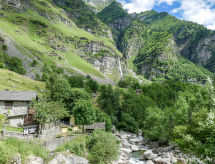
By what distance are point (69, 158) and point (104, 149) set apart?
12824mm

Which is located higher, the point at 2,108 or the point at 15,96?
the point at 15,96

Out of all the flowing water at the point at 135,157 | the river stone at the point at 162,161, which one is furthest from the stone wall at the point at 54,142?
the river stone at the point at 162,161

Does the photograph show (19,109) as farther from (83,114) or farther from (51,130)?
(83,114)

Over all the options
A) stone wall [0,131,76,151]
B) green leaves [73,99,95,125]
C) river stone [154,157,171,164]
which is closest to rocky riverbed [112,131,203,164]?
river stone [154,157,171,164]

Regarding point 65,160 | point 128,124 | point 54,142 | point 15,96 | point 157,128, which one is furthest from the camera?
point 128,124

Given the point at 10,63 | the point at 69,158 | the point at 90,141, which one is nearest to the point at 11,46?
the point at 10,63

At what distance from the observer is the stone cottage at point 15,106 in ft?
130

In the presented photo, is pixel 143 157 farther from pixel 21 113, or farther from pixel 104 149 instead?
pixel 21 113

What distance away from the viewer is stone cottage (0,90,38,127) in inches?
1565

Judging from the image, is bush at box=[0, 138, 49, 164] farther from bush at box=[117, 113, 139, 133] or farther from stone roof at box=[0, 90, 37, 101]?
bush at box=[117, 113, 139, 133]

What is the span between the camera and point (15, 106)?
139 ft

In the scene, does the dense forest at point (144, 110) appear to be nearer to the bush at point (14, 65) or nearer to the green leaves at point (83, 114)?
the green leaves at point (83, 114)

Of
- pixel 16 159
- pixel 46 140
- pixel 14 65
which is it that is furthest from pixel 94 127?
pixel 14 65

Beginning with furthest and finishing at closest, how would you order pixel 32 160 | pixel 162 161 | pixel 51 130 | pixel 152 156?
pixel 152 156 → pixel 51 130 → pixel 162 161 → pixel 32 160
